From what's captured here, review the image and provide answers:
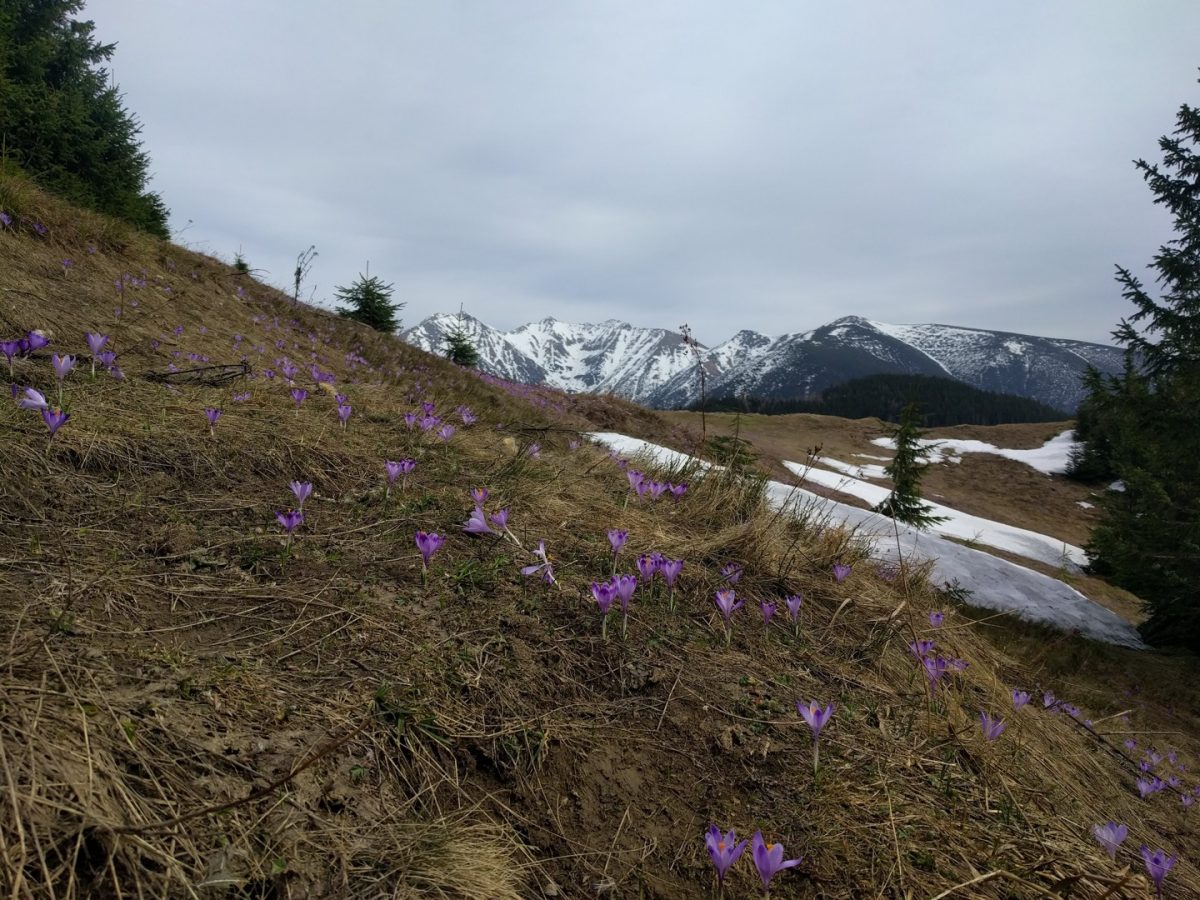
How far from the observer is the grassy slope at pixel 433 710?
1104 mm

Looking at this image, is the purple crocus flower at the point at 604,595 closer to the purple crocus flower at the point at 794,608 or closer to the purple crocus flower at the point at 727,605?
the purple crocus flower at the point at 727,605

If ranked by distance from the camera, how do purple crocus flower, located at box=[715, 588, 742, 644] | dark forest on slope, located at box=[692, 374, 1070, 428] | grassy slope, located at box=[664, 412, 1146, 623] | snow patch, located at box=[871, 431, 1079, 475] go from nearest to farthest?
purple crocus flower, located at box=[715, 588, 742, 644] < grassy slope, located at box=[664, 412, 1146, 623] < snow patch, located at box=[871, 431, 1079, 475] < dark forest on slope, located at box=[692, 374, 1070, 428]

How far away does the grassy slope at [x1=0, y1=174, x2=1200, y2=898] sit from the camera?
110 centimetres

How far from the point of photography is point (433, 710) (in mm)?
1562

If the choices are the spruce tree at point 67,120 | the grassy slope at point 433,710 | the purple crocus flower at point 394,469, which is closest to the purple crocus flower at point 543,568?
the grassy slope at point 433,710

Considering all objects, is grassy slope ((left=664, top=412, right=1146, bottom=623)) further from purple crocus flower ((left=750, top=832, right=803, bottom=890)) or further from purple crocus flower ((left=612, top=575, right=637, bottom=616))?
purple crocus flower ((left=750, top=832, right=803, bottom=890))

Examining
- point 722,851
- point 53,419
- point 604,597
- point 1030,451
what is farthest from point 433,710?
point 1030,451

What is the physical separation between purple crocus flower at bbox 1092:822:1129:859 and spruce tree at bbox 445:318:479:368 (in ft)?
49.4

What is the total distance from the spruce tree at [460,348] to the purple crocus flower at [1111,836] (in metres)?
15.0

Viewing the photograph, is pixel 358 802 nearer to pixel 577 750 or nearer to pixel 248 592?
pixel 577 750

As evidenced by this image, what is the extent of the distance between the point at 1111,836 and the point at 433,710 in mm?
1946

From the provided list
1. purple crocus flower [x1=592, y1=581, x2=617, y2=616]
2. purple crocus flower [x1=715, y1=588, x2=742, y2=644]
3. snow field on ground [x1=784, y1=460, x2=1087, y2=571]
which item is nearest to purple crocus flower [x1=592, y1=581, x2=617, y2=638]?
purple crocus flower [x1=592, y1=581, x2=617, y2=616]

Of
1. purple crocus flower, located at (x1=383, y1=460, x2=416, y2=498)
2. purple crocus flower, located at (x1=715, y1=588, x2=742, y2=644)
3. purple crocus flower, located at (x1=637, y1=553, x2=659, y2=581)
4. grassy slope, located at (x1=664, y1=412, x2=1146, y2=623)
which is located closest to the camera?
purple crocus flower, located at (x1=715, y1=588, x2=742, y2=644)

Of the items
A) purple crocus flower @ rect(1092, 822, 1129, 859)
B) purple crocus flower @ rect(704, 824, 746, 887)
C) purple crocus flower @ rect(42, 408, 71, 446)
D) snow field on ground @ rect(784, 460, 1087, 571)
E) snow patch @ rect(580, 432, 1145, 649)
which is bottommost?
snow field on ground @ rect(784, 460, 1087, 571)
